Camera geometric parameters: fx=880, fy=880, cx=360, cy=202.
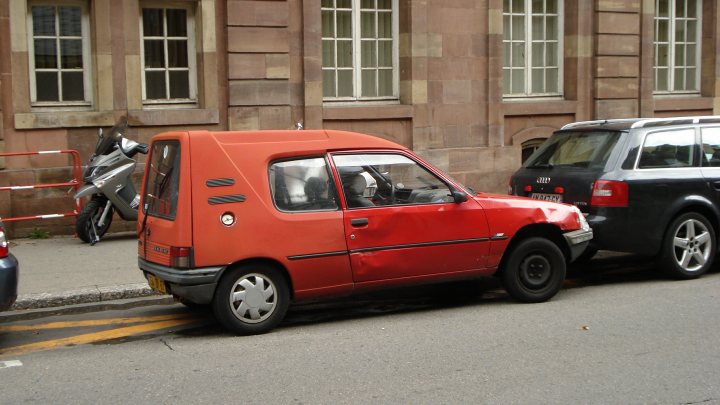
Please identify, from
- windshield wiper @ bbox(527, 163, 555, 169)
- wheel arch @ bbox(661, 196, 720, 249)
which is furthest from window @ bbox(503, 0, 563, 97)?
wheel arch @ bbox(661, 196, 720, 249)

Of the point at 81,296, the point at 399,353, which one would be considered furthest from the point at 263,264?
the point at 81,296

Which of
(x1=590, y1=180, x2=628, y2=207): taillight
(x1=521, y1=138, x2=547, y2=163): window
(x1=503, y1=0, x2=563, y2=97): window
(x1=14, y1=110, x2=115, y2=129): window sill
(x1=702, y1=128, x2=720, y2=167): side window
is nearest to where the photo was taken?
(x1=590, y1=180, x2=628, y2=207): taillight

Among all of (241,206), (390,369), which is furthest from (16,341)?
(390,369)

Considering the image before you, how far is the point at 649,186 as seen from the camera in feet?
29.7

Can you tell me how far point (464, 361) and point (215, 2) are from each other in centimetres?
851

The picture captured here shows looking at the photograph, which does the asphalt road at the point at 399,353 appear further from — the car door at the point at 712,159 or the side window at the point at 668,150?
the side window at the point at 668,150

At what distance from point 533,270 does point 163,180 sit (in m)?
3.51

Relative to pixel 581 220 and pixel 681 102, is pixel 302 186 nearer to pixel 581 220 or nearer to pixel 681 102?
pixel 581 220

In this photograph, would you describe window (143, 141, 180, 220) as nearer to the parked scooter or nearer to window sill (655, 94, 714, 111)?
the parked scooter

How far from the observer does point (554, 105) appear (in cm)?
1599

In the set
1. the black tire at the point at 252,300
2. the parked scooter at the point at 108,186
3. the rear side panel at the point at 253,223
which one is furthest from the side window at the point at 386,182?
the parked scooter at the point at 108,186

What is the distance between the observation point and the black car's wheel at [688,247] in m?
9.21

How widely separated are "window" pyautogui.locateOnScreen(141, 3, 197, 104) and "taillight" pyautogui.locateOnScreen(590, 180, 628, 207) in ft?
22.4

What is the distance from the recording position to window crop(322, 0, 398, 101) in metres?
14.7
